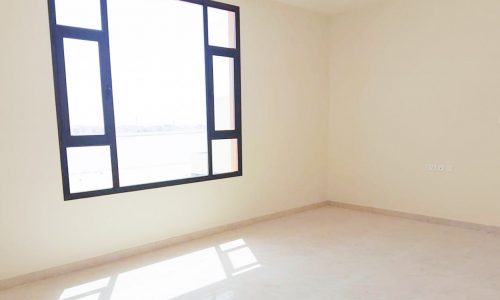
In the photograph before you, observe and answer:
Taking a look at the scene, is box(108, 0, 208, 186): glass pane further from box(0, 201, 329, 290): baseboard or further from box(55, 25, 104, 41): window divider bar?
box(0, 201, 329, 290): baseboard

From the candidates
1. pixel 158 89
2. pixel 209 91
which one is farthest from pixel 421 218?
pixel 158 89

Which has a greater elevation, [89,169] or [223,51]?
[223,51]

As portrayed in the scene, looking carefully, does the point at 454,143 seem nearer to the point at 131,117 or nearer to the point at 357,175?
the point at 357,175

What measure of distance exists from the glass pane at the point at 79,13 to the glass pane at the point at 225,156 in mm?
1769

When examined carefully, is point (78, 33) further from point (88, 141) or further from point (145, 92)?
point (88, 141)

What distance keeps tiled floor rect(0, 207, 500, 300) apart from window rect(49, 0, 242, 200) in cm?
78

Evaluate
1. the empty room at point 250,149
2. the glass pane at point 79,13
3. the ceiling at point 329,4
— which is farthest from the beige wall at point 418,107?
the glass pane at point 79,13

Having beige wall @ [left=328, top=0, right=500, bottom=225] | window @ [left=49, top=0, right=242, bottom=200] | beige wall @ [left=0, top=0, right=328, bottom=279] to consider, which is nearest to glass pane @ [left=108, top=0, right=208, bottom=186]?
window @ [left=49, top=0, right=242, bottom=200]

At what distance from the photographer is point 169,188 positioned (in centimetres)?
371

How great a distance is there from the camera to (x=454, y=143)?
4.15 m

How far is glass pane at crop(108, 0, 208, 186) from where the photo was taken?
3.40 meters

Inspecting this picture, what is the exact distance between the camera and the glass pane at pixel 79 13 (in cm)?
296

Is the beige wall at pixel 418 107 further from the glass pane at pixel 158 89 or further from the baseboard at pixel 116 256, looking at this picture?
the glass pane at pixel 158 89

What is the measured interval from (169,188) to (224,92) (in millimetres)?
1334
